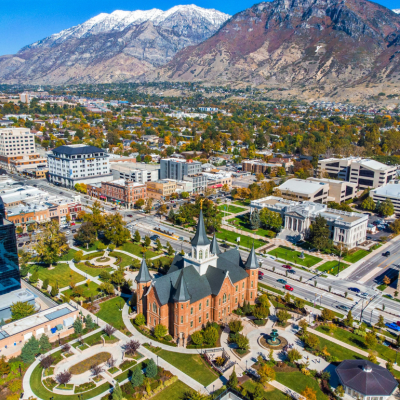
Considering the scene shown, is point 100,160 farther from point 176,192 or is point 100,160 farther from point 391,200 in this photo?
point 391,200

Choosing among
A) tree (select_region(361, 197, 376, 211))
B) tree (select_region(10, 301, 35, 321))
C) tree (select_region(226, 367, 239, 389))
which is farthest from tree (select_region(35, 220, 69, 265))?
tree (select_region(361, 197, 376, 211))

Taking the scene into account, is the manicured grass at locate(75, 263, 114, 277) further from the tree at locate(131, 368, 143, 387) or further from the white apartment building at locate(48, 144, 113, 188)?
the white apartment building at locate(48, 144, 113, 188)

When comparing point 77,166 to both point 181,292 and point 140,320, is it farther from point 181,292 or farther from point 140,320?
point 181,292

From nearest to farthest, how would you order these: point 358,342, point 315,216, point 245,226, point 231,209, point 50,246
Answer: point 358,342
point 50,246
point 315,216
point 245,226
point 231,209

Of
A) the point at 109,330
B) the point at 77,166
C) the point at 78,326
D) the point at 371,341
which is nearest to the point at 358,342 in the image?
the point at 371,341

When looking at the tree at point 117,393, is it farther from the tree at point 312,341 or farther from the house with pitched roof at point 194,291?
the tree at point 312,341

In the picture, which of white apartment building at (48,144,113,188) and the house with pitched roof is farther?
white apartment building at (48,144,113,188)

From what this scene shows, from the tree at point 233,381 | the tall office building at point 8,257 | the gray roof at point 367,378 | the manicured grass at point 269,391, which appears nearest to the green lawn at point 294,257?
the gray roof at point 367,378
